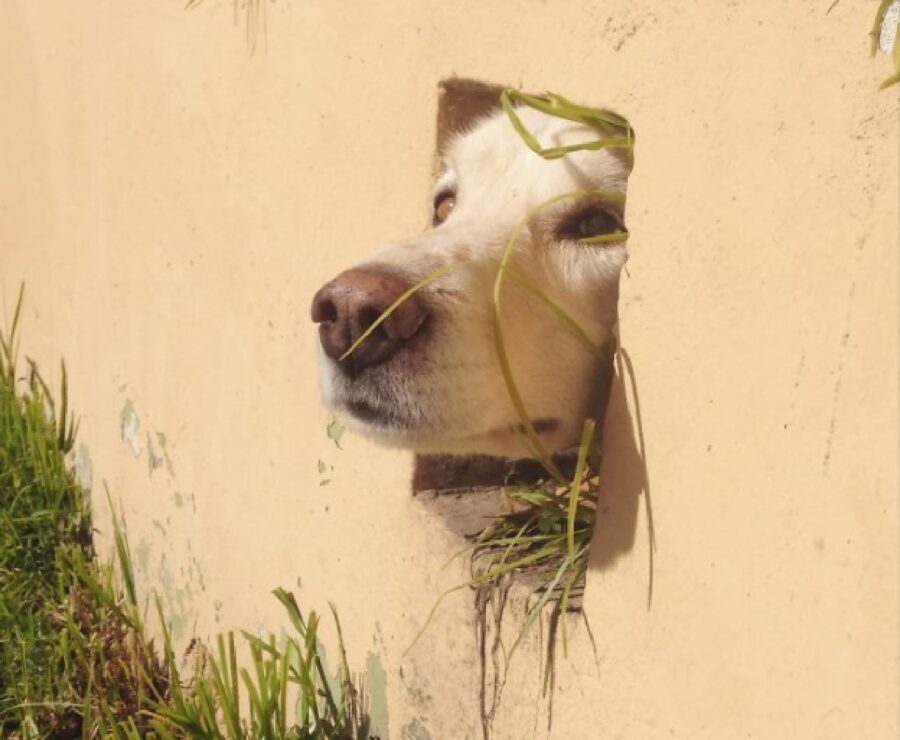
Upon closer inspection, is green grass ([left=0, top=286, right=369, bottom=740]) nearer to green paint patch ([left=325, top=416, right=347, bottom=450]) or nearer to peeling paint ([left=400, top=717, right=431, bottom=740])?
peeling paint ([left=400, top=717, right=431, bottom=740])

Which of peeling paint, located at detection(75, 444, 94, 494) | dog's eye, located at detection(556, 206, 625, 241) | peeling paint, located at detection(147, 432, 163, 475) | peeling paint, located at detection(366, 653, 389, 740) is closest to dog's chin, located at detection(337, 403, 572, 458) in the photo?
dog's eye, located at detection(556, 206, 625, 241)

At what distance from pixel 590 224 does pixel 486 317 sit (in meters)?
0.36

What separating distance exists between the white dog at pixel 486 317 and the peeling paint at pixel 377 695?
2.09ft

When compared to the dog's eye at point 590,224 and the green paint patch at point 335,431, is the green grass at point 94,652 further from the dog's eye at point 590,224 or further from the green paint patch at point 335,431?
the dog's eye at point 590,224

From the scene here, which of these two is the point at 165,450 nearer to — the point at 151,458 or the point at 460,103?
the point at 151,458

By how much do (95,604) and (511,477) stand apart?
1.92 metres

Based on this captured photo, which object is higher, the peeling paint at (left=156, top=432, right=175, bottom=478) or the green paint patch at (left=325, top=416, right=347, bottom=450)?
the green paint patch at (left=325, top=416, right=347, bottom=450)

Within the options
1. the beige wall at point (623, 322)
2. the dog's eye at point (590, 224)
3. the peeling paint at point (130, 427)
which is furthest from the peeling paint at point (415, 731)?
the peeling paint at point (130, 427)

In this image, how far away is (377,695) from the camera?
2305 mm

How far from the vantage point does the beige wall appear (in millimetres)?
1195

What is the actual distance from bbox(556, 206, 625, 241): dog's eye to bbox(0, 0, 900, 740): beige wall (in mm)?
294

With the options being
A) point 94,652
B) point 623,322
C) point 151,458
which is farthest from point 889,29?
point 94,652

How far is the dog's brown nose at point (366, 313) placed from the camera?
66.1 inches

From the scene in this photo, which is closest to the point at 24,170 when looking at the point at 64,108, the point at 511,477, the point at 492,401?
the point at 64,108
